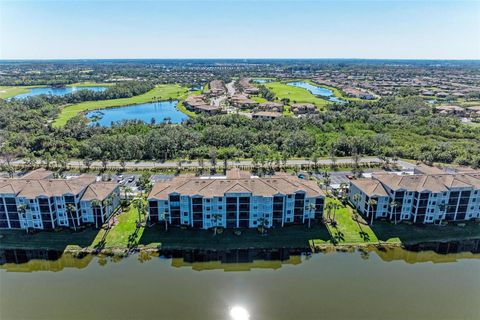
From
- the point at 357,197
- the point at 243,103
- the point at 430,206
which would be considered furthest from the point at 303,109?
the point at 430,206

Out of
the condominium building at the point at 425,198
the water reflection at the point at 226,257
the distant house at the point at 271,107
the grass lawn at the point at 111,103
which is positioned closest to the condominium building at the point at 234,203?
the water reflection at the point at 226,257

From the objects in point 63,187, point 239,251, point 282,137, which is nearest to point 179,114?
point 282,137

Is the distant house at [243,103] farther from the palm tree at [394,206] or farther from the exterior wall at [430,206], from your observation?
the palm tree at [394,206]

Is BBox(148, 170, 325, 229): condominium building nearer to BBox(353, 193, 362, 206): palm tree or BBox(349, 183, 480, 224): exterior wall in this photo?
BBox(353, 193, 362, 206): palm tree

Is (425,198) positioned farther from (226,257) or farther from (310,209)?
(226,257)

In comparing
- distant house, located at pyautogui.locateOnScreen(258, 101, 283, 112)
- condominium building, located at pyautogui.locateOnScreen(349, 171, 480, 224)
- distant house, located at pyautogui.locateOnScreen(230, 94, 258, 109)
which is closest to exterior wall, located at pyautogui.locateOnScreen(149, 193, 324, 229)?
condominium building, located at pyautogui.locateOnScreen(349, 171, 480, 224)

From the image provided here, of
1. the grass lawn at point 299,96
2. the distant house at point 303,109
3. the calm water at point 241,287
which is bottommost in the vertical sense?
the calm water at point 241,287

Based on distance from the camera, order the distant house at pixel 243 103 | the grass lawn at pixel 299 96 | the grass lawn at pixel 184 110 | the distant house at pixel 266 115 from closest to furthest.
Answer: the distant house at pixel 266 115 < the grass lawn at pixel 184 110 < the distant house at pixel 243 103 < the grass lawn at pixel 299 96
